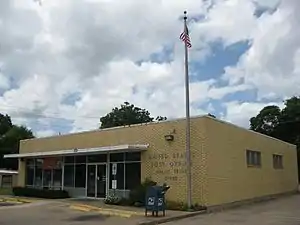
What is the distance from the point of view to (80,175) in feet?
95.9

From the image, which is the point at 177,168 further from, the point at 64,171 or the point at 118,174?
the point at 64,171

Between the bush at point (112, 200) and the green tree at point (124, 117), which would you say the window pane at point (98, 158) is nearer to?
the bush at point (112, 200)

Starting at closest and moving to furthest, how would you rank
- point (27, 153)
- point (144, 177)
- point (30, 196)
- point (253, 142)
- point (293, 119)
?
point (144, 177)
point (253, 142)
point (30, 196)
point (27, 153)
point (293, 119)

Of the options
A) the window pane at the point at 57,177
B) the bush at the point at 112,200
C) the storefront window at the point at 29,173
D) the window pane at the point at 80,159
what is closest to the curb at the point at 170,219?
the bush at the point at 112,200

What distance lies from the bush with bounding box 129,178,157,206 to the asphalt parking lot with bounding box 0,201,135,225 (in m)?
3.24

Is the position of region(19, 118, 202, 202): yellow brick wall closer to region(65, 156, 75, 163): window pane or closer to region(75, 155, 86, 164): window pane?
region(75, 155, 86, 164): window pane

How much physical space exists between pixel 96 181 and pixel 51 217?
28.4ft

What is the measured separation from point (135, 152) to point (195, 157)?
4185mm

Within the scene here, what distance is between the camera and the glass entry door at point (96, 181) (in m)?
27.5

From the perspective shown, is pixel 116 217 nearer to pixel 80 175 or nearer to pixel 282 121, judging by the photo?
pixel 80 175

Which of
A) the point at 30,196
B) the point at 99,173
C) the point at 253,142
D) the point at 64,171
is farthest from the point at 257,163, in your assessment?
the point at 30,196

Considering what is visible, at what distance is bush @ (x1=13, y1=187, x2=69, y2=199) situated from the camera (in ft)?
95.2

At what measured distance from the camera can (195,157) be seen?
22719 mm

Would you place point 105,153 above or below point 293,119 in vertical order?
below
